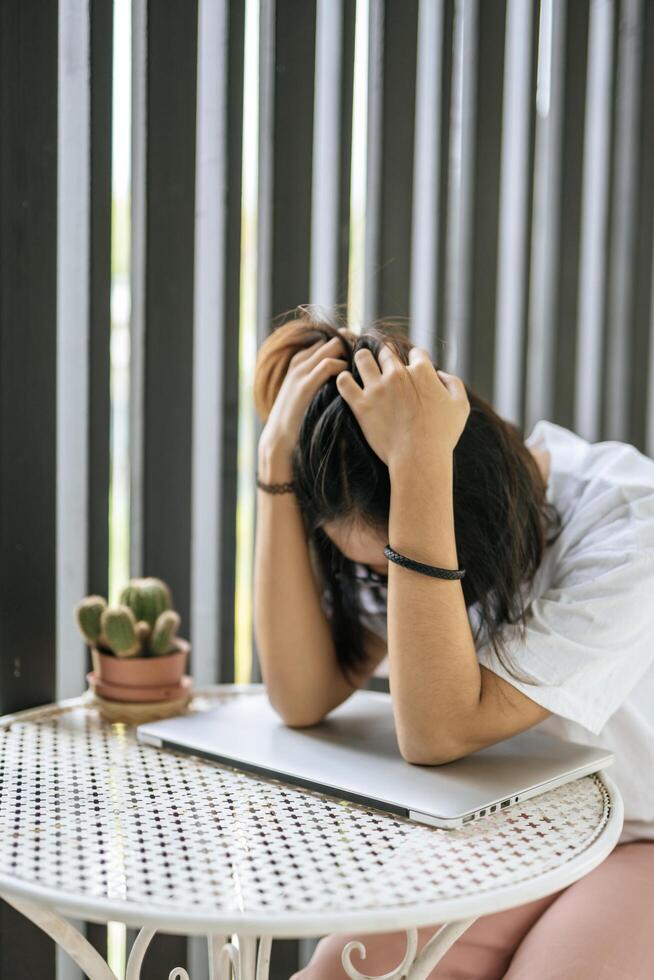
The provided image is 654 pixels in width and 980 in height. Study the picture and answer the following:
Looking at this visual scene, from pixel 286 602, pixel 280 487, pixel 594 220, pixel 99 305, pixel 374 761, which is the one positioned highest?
pixel 594 220

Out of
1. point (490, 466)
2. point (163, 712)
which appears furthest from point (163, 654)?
point (490, 466)

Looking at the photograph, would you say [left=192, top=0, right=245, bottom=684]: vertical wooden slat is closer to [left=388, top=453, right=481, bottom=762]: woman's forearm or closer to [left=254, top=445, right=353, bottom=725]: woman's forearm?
[left=254, top=445, right=353, bottom=725]: woman's forearm

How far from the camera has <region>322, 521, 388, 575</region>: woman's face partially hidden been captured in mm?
1039

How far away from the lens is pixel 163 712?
1.19 m

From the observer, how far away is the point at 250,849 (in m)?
0.80

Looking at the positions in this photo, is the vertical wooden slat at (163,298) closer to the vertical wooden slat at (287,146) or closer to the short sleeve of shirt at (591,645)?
the vertical wooden slat at (287,146)

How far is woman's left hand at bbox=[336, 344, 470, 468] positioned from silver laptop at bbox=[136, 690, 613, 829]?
1.01 feet

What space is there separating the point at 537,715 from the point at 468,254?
1.05 m

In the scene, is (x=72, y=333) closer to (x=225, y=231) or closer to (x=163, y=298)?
(x=163, y=298)

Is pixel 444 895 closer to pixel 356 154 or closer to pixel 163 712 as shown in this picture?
pixel 163 712

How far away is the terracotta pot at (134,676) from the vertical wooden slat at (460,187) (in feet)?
2.87

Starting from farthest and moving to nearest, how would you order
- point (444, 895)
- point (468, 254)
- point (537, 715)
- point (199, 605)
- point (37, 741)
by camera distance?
point (468, 254) → point (199, 605) → point (37, 741) → point (537, 715) → point (444, 895)

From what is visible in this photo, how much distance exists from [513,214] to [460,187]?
19 centimetres

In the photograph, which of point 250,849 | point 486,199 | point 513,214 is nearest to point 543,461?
point 250,849
